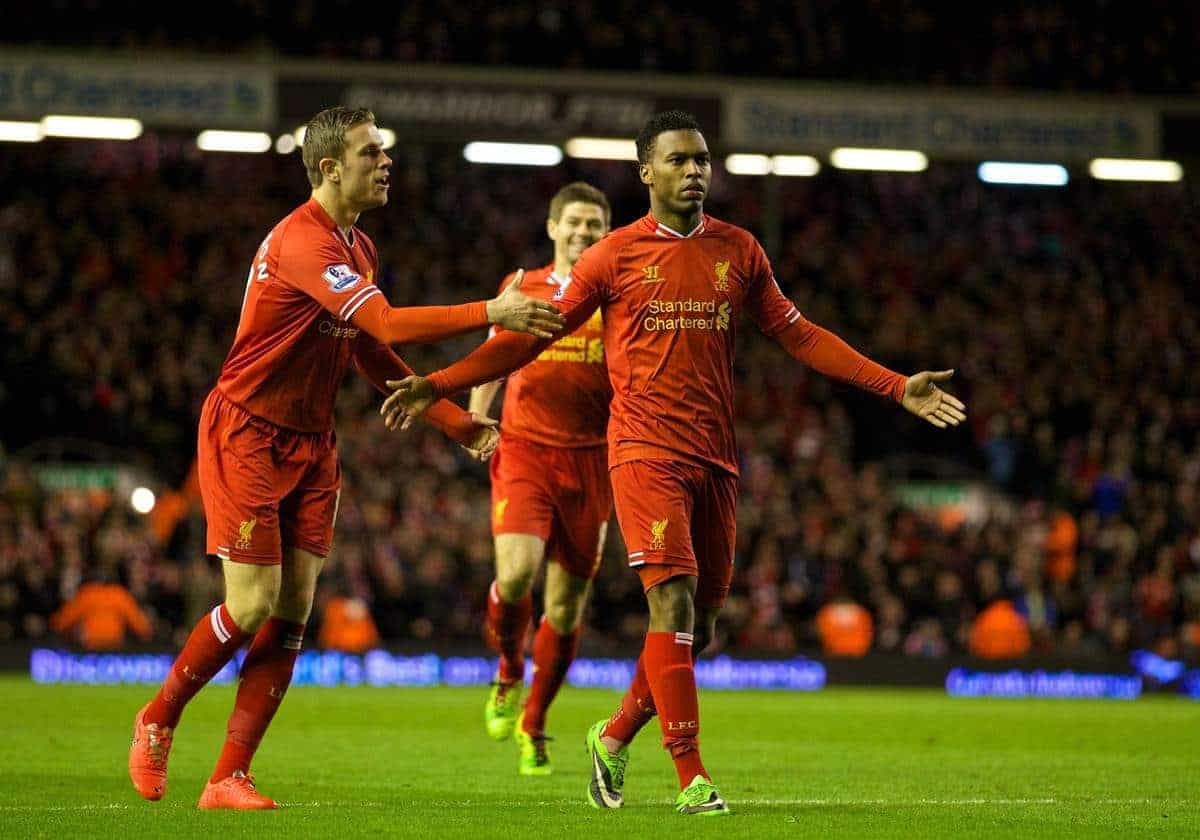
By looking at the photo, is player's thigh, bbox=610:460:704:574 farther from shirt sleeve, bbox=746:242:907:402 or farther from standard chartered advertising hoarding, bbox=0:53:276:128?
standard chartered advertising hoarding, bbox=0:53:276:128

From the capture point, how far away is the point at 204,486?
746 cm

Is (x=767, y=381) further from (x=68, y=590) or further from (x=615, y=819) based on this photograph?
(x=615, y=819)

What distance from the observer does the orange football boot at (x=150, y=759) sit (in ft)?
24.1

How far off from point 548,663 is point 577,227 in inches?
96.8

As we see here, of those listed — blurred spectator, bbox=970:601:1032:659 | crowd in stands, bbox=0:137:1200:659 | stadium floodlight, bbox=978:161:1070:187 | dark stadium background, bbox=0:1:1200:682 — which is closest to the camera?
crowd in stands, bbox=0:137:1200:659


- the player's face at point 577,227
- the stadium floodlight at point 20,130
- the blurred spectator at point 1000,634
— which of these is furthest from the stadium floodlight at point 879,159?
the player's face at point 577,227

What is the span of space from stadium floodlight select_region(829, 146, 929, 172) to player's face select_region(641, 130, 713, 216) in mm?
18573

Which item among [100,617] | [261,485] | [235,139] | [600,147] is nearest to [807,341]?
[261,485]

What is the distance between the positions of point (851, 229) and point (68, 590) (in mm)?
15863

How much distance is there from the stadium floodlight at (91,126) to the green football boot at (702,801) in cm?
1851

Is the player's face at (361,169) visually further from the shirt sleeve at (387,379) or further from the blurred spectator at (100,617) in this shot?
the blurred spectator at (100,617)

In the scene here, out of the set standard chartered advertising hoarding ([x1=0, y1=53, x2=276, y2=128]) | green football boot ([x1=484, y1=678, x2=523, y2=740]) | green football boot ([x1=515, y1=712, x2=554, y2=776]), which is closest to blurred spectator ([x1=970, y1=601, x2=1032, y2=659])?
standard chartered advertising hoarding ([x1=0, y1=53, x2=276, y2=128])

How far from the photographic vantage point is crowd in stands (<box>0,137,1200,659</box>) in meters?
21.1

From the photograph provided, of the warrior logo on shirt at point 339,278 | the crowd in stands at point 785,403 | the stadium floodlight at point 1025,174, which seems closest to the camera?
the warrior logo on shirt at point 339,278
